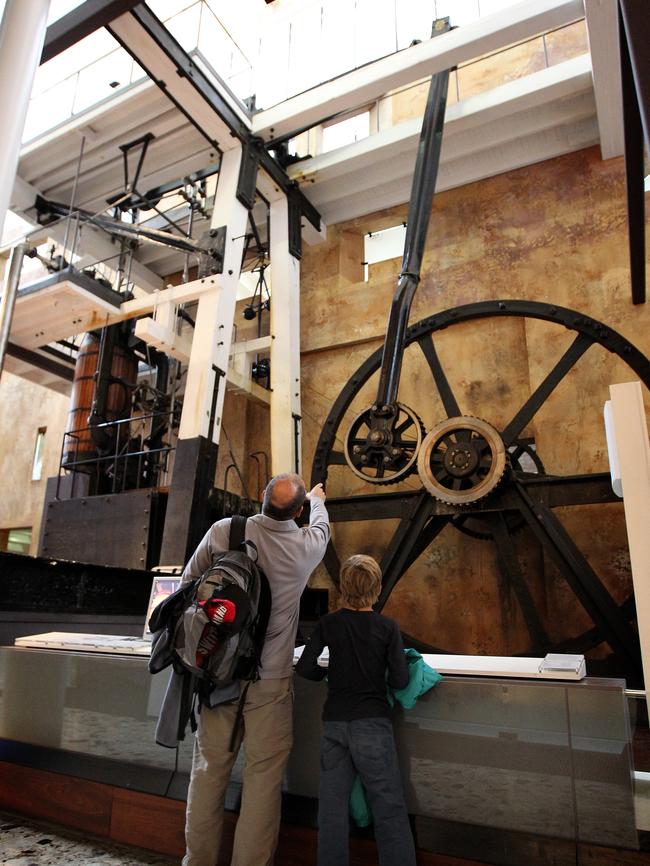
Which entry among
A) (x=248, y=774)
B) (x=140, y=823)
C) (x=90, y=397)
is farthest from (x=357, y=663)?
(x=90, y=397)

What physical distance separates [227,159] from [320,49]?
187cm

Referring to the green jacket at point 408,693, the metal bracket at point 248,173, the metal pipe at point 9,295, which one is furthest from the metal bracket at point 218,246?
the green jacket at point 408,693

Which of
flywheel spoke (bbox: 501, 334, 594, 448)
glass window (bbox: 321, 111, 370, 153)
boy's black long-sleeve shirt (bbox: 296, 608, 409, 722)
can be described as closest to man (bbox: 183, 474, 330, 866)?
boy's black long-sleeve shirt (bbox: 296, 608, 409, 722)

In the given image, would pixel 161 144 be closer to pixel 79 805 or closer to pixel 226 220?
pixel 226 220

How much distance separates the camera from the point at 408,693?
6.68 feet

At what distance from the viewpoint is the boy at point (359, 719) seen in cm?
197

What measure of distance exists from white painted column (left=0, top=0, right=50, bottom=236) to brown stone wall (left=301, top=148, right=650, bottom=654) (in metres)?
5.91

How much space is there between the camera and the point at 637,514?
1.95 meters

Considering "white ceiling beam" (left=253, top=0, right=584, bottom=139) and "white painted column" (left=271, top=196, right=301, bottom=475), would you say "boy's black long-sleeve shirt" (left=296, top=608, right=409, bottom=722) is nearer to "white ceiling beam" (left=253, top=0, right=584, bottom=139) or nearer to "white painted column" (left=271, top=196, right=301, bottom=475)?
"white painted column" (left=271, top=196, right=301, bottom=475)

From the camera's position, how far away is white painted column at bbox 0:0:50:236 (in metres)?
1.48

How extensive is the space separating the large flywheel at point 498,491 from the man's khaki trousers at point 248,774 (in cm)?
338

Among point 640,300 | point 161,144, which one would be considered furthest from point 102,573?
point 640,300

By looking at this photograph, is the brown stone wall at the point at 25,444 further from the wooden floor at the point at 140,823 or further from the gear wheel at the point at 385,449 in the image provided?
the wooden floor at the point at 140,823

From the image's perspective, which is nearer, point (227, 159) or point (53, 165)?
point (227, 159)
